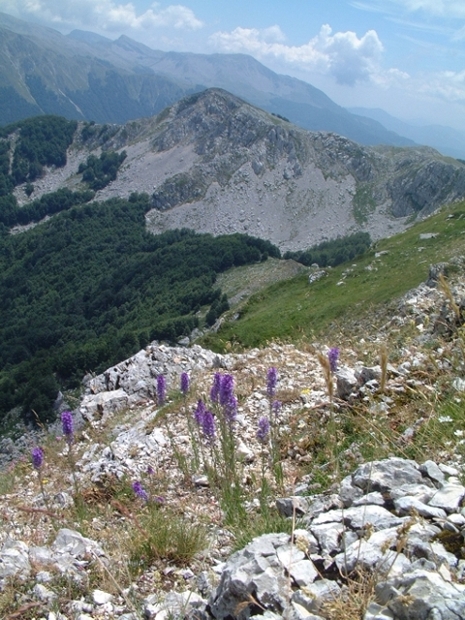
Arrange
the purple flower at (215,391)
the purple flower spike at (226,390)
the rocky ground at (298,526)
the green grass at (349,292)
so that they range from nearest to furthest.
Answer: the rocky ground at (298,526) → the purple flower spike at (226,390) → the purple flower at (215,391) → the green grass at (349,292)

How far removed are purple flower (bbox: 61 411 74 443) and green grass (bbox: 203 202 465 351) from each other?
24649mm

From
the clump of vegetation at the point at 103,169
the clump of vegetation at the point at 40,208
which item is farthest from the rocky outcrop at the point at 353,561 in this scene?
the clump of vegetation at the point at 103,169

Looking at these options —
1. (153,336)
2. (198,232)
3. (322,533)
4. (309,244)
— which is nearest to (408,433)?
(322,533)

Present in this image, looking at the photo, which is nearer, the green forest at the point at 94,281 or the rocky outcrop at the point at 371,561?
the rocky outcrop at the point at 371,561

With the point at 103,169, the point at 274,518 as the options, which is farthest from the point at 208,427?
the point at 103,169

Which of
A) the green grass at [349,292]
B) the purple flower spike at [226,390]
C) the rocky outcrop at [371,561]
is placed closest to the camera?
the rocky outcrop at [371,561]

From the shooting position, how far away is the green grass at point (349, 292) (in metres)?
34.6

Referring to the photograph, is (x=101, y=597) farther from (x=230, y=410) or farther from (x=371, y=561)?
(x=371, y=561)

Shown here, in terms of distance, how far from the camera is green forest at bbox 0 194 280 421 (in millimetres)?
67938

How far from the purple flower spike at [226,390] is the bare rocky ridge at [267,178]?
135584 mm

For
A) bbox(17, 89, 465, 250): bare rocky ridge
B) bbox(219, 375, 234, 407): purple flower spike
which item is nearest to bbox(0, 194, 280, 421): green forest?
bbox(17, 89, 465, 250): bare rocky ridge

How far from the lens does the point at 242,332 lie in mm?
40500

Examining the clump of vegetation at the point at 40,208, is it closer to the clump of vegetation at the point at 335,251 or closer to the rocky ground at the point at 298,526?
the clump of vegetation at the point at 335,251

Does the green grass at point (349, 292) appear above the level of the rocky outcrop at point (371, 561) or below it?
below
